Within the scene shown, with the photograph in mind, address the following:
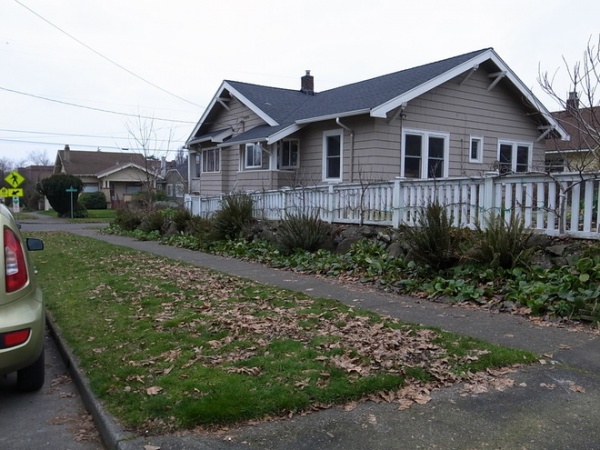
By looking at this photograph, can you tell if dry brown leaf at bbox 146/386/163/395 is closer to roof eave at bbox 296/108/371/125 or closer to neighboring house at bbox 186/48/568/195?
neighboring house at bbox 186/48/568/195

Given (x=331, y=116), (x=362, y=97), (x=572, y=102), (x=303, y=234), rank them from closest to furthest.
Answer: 1. (x=572, y=102)
2. (x=303, y=234)
3. (x=331, y=116)
4. (x=362, y=97)

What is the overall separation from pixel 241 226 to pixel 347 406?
390 inches

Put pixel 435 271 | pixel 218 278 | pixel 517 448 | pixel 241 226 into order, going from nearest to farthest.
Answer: pixel 517 448 → pixel 435 271 → pixel 218 278 → pixel 241 226

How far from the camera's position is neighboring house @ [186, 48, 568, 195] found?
14.1 meters

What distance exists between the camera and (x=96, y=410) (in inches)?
146

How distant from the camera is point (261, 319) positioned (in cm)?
587

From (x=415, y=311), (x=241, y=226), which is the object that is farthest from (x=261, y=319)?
(x=241, y=226)

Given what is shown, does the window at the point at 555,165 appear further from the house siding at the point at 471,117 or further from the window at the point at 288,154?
the window at the point at 288,154

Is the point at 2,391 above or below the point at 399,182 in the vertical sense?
below

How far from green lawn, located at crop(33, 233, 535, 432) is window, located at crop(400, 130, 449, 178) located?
8376mm

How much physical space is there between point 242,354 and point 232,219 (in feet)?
29.2

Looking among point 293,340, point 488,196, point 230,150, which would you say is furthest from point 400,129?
point 293,340

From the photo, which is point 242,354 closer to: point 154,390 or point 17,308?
point 154,390

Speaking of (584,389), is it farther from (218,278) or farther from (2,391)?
(218,278)
